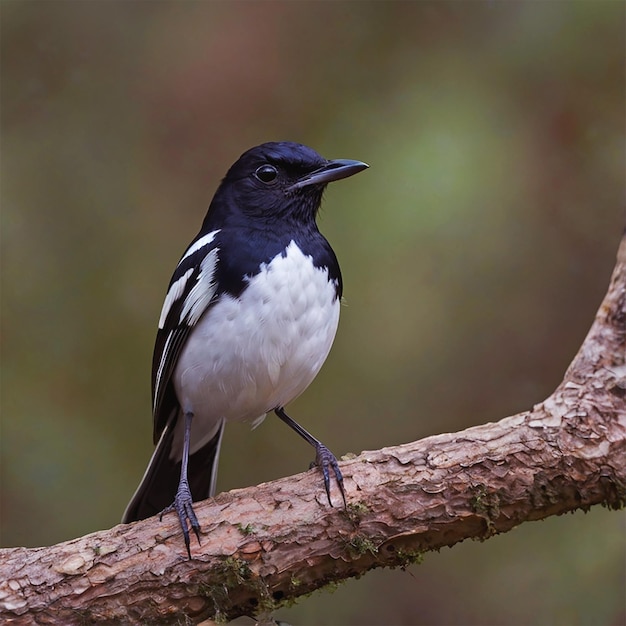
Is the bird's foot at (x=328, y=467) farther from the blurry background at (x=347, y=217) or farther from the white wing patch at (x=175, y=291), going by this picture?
the blurry background at (x=347, y=217)

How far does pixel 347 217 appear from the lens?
5.09 metres

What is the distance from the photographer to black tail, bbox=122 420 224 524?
366 centimetres

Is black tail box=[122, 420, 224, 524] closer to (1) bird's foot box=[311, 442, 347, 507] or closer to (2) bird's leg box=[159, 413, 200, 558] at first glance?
(2) bird's leg box=[159, 413, 200, 558]

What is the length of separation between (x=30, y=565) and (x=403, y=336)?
9.00ft

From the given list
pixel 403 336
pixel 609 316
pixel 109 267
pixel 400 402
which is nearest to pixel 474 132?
pixel 403 336

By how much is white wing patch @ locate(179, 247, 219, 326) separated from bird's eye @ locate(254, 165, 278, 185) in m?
0.46

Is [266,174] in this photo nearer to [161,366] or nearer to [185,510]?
[161,366]

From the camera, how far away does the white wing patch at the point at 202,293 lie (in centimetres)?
327

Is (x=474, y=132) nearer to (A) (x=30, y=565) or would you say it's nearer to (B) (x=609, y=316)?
(B) (x=609, y=316)

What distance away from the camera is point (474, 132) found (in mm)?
5094

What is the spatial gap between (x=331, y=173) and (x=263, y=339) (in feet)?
2.62

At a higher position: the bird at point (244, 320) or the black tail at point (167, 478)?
the bird at point (244, 320)

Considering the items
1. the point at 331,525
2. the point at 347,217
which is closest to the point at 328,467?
the point at 331,525

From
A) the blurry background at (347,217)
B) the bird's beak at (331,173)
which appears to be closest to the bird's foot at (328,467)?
the bird's beak at (331,173)
